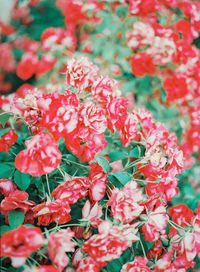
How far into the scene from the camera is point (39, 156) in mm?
647

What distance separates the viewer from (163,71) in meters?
1.70

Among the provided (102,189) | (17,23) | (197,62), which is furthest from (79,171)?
(17,23)

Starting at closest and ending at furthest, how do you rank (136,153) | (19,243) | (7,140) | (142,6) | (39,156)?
(19,243), (39,156), (7,140), (136,153), (142,6)

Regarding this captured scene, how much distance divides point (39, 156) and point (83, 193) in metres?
0.16

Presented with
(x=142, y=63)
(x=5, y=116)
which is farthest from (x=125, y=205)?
(x=142, y=63)

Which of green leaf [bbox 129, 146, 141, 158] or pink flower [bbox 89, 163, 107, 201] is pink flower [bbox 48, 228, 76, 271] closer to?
pink flower [bbox 89, 163, 107, 201]

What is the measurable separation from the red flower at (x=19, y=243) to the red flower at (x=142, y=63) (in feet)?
3.72

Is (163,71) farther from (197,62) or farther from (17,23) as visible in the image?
(17,23)

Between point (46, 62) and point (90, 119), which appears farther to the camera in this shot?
point (46, 62)

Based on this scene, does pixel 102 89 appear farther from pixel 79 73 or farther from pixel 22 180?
pixel 22 180

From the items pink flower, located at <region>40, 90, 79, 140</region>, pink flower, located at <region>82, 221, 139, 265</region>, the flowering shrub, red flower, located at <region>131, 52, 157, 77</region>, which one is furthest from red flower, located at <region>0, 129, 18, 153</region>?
red flower, located at <region>131, 52, 157, 77</region>

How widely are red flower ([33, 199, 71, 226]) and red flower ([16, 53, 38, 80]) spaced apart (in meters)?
1.31

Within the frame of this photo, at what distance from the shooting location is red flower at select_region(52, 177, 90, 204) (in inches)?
27.3

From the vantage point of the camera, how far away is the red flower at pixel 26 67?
1836 mm
